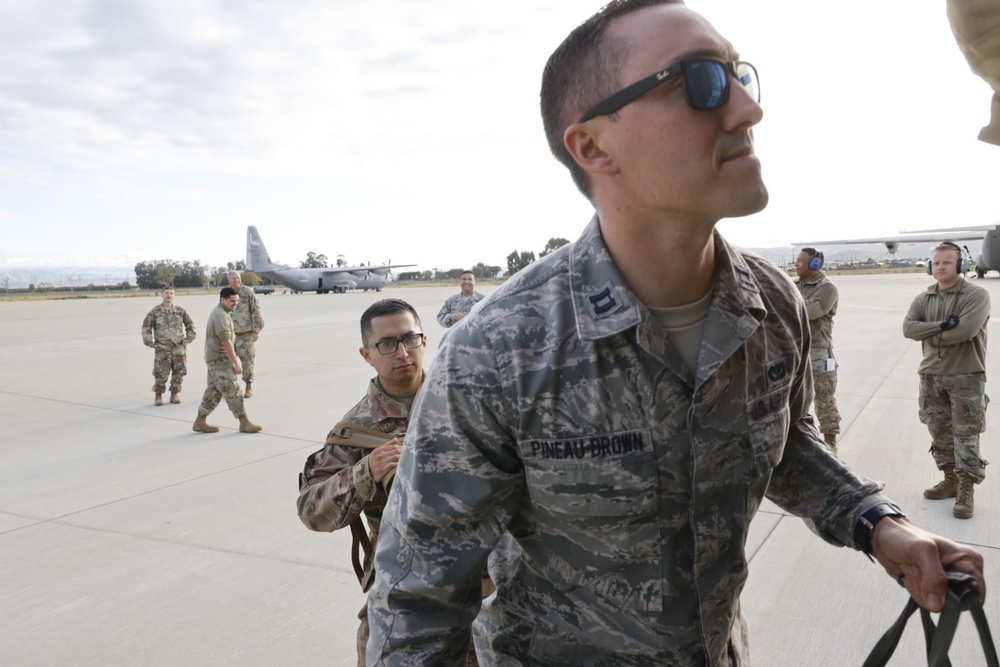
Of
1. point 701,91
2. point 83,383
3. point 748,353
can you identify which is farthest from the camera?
point 83,383

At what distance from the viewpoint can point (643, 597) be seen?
1267 mm

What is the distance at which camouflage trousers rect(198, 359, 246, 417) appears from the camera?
7711 millimetres

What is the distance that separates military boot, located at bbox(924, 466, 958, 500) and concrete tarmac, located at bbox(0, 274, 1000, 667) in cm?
7

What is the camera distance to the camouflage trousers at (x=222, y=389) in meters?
7.71

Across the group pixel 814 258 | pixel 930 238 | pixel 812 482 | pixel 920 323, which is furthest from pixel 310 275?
pixel 812 482

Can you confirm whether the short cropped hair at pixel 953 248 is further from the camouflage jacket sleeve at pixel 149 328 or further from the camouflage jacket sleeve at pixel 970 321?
the camouflage jacket sleeve at pixel 149 328

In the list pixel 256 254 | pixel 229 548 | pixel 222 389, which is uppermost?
pixel 256 254

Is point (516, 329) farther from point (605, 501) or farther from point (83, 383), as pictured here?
point (83, 383)

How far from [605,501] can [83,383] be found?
11.5 m

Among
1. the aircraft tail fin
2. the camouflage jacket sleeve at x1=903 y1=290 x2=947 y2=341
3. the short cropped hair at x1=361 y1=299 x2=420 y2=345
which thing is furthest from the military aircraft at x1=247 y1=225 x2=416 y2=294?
the short cropped hair at x1=361 y1=299 x2=420 y2=345

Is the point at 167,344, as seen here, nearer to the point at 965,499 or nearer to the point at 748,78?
the point at 965,499

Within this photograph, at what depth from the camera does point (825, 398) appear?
597cm

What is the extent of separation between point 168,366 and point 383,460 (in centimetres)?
842

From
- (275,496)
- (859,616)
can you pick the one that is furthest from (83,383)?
(859,616)
